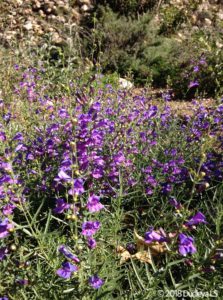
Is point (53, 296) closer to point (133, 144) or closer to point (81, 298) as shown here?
point (81, 298)

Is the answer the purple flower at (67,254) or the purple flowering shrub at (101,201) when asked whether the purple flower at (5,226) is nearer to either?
the purple flowering shrub at (101,201)

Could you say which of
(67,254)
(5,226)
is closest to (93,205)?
(67,254)

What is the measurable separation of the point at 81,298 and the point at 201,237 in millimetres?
1037

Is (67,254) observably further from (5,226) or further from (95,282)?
(5,226)

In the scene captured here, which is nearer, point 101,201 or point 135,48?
point 101,201

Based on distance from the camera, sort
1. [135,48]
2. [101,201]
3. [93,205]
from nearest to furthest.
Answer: [93,205]
[101,201]
[135,48]

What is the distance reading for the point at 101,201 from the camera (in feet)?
9.85

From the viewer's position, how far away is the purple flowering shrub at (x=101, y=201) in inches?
73.7

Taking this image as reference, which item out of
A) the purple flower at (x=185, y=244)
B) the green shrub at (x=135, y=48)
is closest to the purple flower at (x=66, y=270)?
the purple flower at (x=185, y=244)

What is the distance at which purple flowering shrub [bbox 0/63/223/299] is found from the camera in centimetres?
187

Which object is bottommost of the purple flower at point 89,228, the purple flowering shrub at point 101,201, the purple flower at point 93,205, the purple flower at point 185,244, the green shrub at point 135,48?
the green shrub at point 135,48

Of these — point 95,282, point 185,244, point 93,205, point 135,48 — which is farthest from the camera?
point 135,48

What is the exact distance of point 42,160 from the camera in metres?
3.11

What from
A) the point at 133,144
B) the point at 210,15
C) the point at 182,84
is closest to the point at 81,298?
the point at 133,144
